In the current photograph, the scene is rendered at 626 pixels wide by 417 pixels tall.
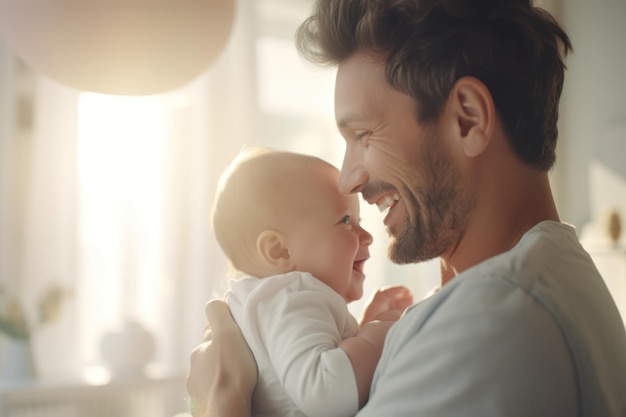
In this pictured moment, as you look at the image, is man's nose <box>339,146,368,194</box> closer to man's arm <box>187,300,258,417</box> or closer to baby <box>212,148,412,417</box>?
baby <box>212,148,412,417</box>

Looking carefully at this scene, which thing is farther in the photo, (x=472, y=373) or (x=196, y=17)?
(x=196, y=17)

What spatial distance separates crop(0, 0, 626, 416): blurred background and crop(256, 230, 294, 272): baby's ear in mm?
1744

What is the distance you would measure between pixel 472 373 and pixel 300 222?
0.62 m

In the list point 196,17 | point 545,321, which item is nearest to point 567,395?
point 545,321

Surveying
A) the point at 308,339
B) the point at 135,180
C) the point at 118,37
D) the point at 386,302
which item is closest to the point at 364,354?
the point at 308,339

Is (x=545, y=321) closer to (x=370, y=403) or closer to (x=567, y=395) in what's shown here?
(x=567, y=395)

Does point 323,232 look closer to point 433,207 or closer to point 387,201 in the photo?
point 387,201

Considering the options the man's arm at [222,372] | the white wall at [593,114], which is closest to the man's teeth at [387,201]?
the man's arm at [222,372]

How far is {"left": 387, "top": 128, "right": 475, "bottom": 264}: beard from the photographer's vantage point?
3.86ft

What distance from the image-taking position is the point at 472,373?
0.83 m

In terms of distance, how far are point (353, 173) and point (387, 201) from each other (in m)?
0.08

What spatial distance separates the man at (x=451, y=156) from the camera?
954 millimetres

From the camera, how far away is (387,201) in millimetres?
1280

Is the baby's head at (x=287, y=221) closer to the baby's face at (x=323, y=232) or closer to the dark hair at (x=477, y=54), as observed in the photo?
the baby's face at (x=323, y=232)
